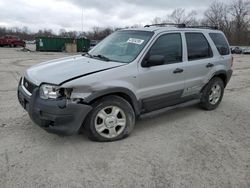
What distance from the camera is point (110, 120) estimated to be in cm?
420

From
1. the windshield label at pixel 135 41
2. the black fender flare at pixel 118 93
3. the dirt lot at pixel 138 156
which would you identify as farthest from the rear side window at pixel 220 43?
the black fender flare at pixel 118 93

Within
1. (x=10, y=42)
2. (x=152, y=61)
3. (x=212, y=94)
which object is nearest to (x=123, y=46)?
(x=152, y=61)

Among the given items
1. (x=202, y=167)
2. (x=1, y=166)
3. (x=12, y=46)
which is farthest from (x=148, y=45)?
(x=12, y=46)

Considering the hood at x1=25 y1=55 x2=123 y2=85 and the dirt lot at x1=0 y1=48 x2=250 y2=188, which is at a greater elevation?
the hood at x1=25 y1=55 x2=123 y2=85

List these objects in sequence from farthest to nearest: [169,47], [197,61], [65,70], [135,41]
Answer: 1. [197,61]
2. [169,47]
3. [135,41]
4. [65,70]

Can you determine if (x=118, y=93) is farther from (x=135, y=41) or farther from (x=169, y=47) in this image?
(x=169, y=47)

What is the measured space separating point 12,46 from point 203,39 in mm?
42825

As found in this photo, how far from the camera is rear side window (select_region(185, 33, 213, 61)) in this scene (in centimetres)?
523

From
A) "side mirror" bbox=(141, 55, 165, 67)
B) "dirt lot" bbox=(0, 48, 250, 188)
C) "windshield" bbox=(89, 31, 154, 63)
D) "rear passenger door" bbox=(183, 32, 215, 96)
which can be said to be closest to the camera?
"dirt lot" bbox=(0, 48, 250, 188)

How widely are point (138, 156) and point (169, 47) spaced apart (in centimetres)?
208

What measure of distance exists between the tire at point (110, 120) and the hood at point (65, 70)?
1.57 ft

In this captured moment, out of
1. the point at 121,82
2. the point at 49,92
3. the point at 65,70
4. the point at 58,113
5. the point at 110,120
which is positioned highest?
the point at 65,70

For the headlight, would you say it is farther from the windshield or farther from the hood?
the windshield

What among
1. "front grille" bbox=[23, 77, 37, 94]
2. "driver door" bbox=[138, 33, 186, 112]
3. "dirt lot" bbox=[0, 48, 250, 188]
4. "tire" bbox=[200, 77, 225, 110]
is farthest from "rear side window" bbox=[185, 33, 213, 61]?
"front grille" bbox=[23, 77, 37, 94]
